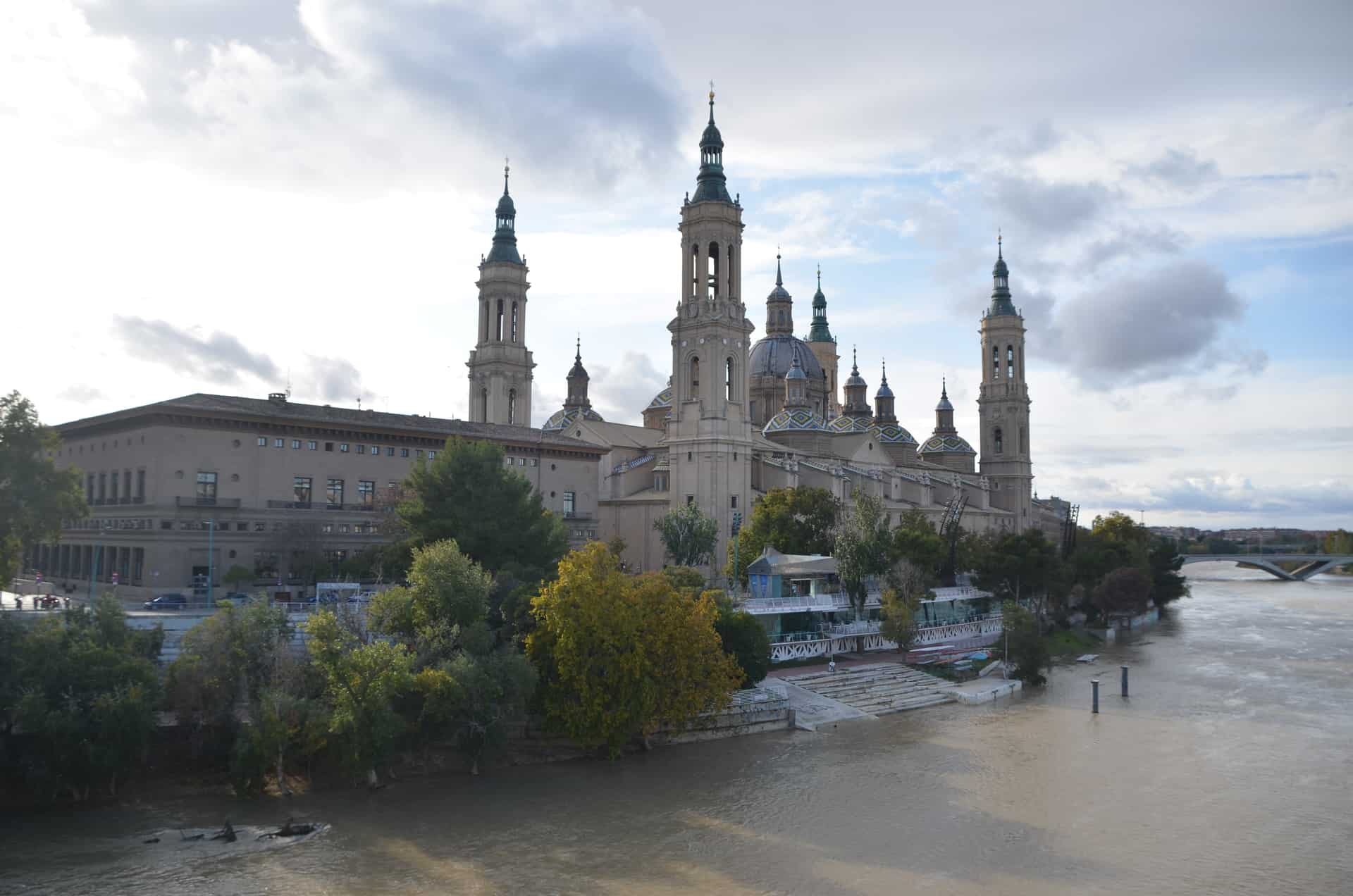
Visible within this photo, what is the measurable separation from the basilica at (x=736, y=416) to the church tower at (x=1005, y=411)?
Result: 0.16 m

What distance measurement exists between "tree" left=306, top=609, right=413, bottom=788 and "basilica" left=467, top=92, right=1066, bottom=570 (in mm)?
38829

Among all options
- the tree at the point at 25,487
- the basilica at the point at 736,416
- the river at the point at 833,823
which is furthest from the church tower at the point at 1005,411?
the tree at the point at 25,487

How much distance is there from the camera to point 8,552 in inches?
1249

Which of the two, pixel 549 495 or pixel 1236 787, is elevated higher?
pixel 549 495

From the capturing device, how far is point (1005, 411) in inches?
4225

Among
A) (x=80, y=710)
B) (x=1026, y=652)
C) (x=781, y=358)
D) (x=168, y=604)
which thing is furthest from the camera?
(x=781, y=358)

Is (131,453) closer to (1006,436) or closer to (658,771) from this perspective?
(658,771)

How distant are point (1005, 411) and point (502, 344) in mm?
54667

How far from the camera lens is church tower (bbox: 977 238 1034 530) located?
106m

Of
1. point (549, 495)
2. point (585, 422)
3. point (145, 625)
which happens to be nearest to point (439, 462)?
point (145, 625)

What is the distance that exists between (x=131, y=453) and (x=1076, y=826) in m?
45.0

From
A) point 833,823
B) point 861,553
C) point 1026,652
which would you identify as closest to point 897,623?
point 861,553

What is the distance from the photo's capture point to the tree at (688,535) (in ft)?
197

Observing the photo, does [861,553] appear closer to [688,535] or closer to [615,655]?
[688,535]
